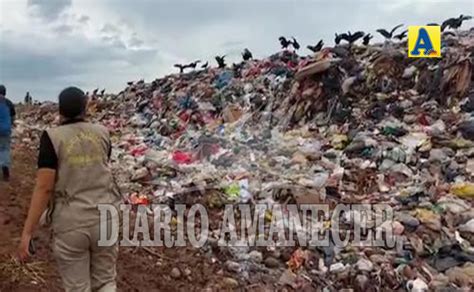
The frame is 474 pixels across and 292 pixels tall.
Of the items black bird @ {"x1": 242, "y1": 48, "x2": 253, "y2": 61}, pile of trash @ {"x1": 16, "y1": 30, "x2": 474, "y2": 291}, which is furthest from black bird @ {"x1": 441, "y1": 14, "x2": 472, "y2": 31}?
black bird @ {"x1": 242, "y1": 48, "x2": 253, "y2": 61}

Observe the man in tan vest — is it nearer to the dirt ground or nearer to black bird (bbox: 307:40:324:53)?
the dirt ground

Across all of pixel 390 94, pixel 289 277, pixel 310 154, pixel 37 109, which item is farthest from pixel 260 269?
pixel 37 109

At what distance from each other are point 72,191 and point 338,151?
5028 millimetres

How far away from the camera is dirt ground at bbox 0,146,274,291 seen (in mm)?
3807

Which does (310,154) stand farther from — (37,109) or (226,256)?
(37,109)

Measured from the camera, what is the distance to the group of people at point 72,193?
266 centimetres

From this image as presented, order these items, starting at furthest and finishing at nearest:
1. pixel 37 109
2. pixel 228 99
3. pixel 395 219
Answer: pixel 37 109, pixel 228 99, pixel 395 219

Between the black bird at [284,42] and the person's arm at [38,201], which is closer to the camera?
the person's arm at [38,201]

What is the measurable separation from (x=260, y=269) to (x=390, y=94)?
503cm

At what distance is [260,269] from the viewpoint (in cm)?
453

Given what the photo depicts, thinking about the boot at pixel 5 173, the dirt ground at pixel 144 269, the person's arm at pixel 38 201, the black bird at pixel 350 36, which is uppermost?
the black bird at pixel 350 36

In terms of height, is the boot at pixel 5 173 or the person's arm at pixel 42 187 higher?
the person's arm at pixel 42 187

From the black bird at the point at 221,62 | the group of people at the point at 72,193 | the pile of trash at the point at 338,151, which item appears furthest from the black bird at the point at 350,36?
the group of people at the point at 72,193

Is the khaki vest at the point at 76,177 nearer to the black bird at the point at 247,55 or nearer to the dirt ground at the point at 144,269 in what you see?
the dirt ground at the point at 144,269
